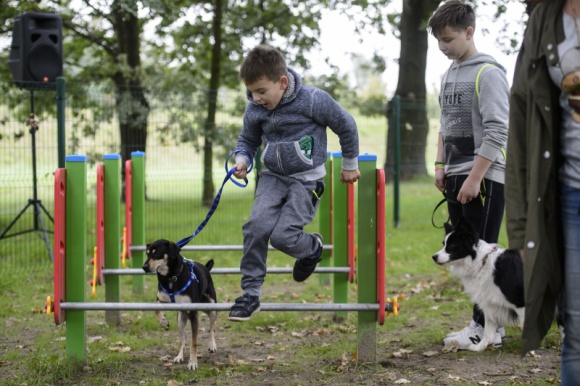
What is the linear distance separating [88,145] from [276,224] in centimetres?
655

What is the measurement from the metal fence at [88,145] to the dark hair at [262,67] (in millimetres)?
5044

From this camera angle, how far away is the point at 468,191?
4406 millimetres

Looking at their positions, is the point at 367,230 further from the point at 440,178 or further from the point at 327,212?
the point at 327,212

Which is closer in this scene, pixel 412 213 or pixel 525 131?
pixel 525 131

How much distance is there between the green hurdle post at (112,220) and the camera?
5582 millimetres

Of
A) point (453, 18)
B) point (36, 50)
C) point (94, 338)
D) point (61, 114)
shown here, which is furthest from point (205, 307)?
point (36, 50)

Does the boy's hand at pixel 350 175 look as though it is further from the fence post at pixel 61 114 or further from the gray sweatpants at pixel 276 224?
the fence post at pixel 61 114

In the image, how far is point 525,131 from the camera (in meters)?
2.69

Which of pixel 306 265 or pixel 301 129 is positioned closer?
pixel 301 129

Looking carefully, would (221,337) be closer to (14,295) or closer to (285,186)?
(285,186)

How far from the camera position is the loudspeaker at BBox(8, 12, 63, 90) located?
8.68 m

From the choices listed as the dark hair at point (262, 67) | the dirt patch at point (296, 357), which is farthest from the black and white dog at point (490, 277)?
the dark hair at point (262, 67)

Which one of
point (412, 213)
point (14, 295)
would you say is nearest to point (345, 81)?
point (412, 213)

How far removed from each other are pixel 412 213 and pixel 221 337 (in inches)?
320
